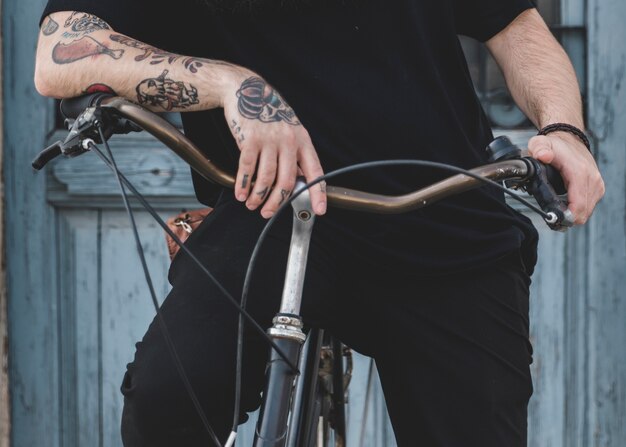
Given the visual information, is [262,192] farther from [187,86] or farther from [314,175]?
[187,86]

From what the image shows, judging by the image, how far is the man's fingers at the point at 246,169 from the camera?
3.95ft

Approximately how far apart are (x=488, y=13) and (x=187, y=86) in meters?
0.72

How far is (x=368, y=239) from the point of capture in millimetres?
1567

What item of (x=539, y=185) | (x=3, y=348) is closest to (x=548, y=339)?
(x=3, y=348)

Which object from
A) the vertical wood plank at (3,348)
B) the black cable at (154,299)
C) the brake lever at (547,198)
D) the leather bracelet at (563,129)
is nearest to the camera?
the black cable at (154,299)

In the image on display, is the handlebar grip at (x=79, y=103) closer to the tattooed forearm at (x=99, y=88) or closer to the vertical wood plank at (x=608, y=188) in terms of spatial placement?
the tattooed forearm at (x=99, y=88)

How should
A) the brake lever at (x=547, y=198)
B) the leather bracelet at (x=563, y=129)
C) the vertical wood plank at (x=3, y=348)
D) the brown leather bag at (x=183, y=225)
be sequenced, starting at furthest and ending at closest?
the vertical wood plank at (x=3, y=348), the brown leather bag at (x=183, y=225), the leather bracelet at (x=563, y=129), the brake lever at (x=547, y=198)

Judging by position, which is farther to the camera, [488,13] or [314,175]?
[488,13]

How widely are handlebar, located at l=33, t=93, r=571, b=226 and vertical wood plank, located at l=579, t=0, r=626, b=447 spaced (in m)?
1.78

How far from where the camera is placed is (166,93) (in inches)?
53.4

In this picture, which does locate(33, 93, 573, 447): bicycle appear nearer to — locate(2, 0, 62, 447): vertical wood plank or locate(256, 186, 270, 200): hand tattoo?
locate(256, 186, 270, 200): hand tattoo

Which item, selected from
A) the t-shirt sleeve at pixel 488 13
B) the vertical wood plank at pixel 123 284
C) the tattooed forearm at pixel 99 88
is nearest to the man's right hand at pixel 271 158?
the tattooed forearm at pixel 99 88

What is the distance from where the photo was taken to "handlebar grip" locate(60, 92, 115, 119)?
129 cm

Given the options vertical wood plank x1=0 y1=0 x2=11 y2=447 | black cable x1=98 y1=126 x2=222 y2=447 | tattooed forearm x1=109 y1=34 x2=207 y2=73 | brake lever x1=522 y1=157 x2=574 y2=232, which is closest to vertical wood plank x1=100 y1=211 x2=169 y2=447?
vertical wood plank x1=0 y1=0 x2=11 y2=447
